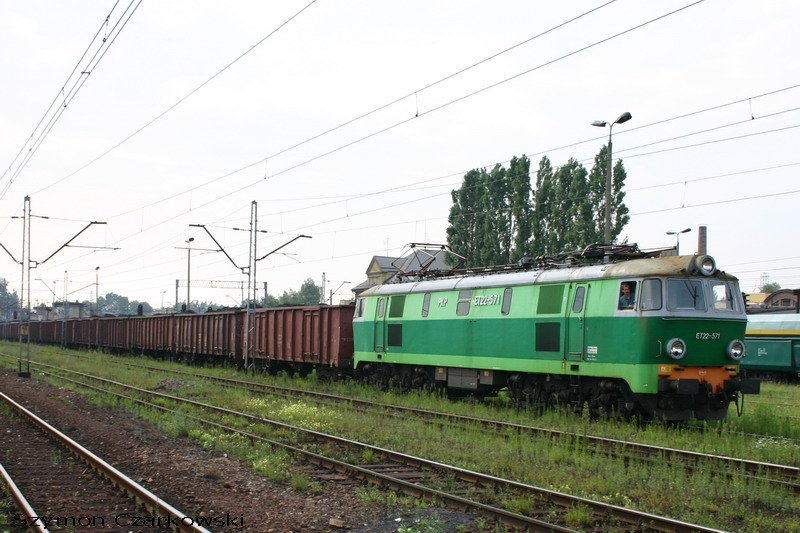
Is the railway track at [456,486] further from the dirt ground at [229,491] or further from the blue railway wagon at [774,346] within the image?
the blue railway wagon at [774,346]

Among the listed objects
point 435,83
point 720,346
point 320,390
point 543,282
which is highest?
point 435,83

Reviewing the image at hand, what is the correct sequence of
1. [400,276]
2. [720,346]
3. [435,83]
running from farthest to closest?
1. [400,276]
2. [435,83]
3. [720,346]

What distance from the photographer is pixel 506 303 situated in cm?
1811

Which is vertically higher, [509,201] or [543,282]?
[509,201]

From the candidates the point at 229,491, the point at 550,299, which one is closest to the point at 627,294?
the point at 550,299

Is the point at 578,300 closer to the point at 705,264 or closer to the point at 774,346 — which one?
the point at 705,264

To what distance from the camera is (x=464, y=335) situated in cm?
1944

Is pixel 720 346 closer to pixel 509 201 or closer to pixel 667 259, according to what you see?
pixel 667 259

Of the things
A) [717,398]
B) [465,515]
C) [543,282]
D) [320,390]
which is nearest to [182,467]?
[465,515]

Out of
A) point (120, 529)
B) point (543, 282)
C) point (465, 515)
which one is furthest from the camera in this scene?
point (543, 282)

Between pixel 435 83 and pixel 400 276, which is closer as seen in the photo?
pixel 435 83

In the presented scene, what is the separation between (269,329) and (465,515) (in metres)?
23.4

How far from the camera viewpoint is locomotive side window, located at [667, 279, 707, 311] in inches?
580

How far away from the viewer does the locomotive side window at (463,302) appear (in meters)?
19.5
